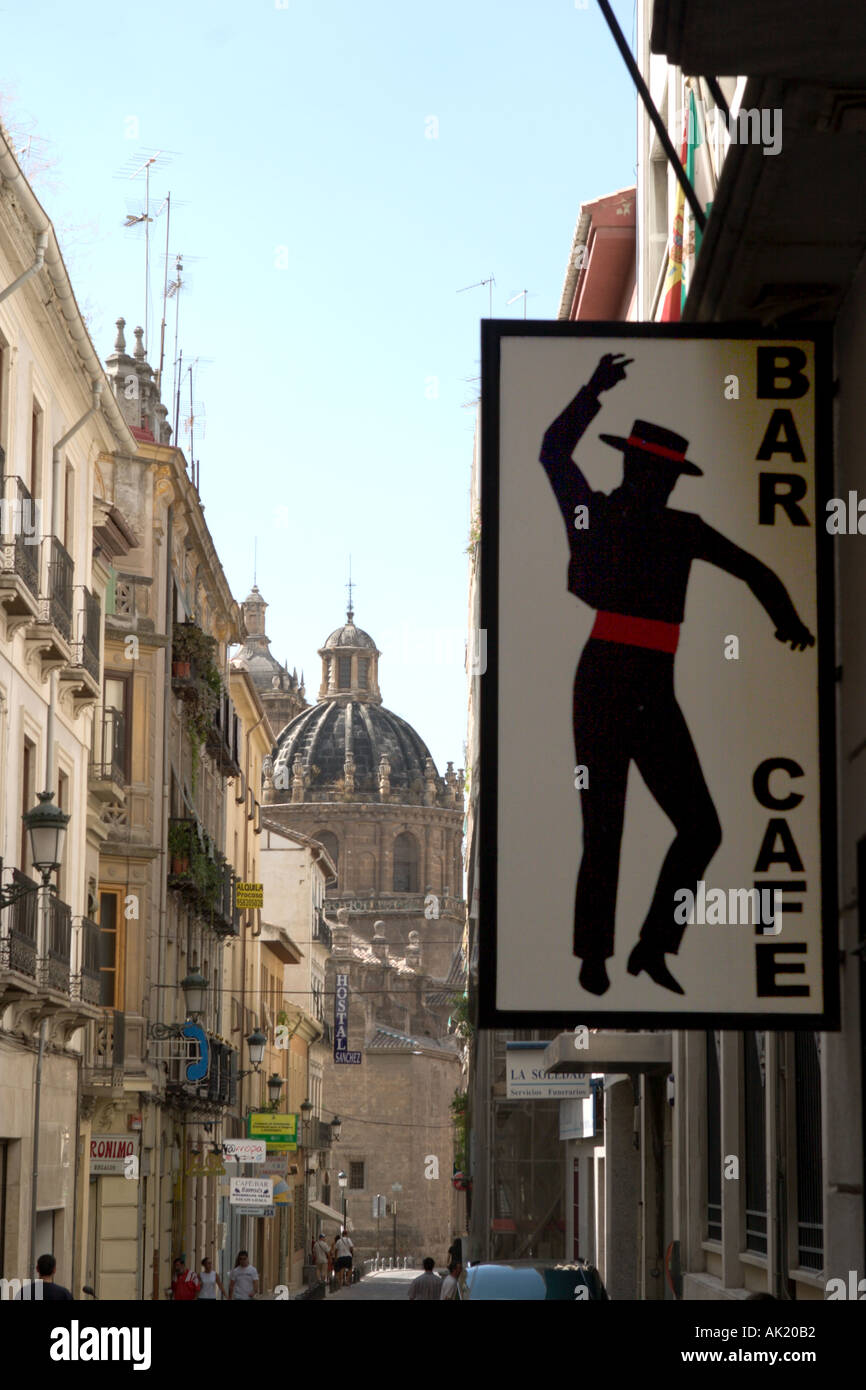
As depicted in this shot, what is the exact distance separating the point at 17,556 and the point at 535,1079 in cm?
1092

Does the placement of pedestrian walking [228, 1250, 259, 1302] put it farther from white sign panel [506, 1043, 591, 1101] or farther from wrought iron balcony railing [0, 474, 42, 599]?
wrought iron balcony railing [0, 474, 42, 599]

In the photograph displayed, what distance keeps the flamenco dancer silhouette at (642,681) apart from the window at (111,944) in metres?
24.3

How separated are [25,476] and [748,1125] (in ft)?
41.1

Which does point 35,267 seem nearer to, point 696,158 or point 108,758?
point 696,158

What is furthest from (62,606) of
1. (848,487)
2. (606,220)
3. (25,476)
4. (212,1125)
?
(212,1125)

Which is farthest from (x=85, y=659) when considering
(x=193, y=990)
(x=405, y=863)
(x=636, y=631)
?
(x=405, y=863)

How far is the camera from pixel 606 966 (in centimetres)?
658

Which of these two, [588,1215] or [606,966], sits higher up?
[606,966]

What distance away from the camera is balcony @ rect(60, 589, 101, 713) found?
22.5 metres

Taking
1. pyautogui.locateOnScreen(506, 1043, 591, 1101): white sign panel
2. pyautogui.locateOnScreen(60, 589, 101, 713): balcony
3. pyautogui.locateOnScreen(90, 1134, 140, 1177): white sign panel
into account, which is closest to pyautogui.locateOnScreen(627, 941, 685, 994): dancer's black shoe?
pyautogui.locateOnScreen(60, 589, 101, 713): balcony

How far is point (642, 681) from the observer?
660 cm

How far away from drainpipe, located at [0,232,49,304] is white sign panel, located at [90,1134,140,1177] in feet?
37.6

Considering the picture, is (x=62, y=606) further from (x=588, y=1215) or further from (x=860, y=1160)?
(x=860, y=1160)
